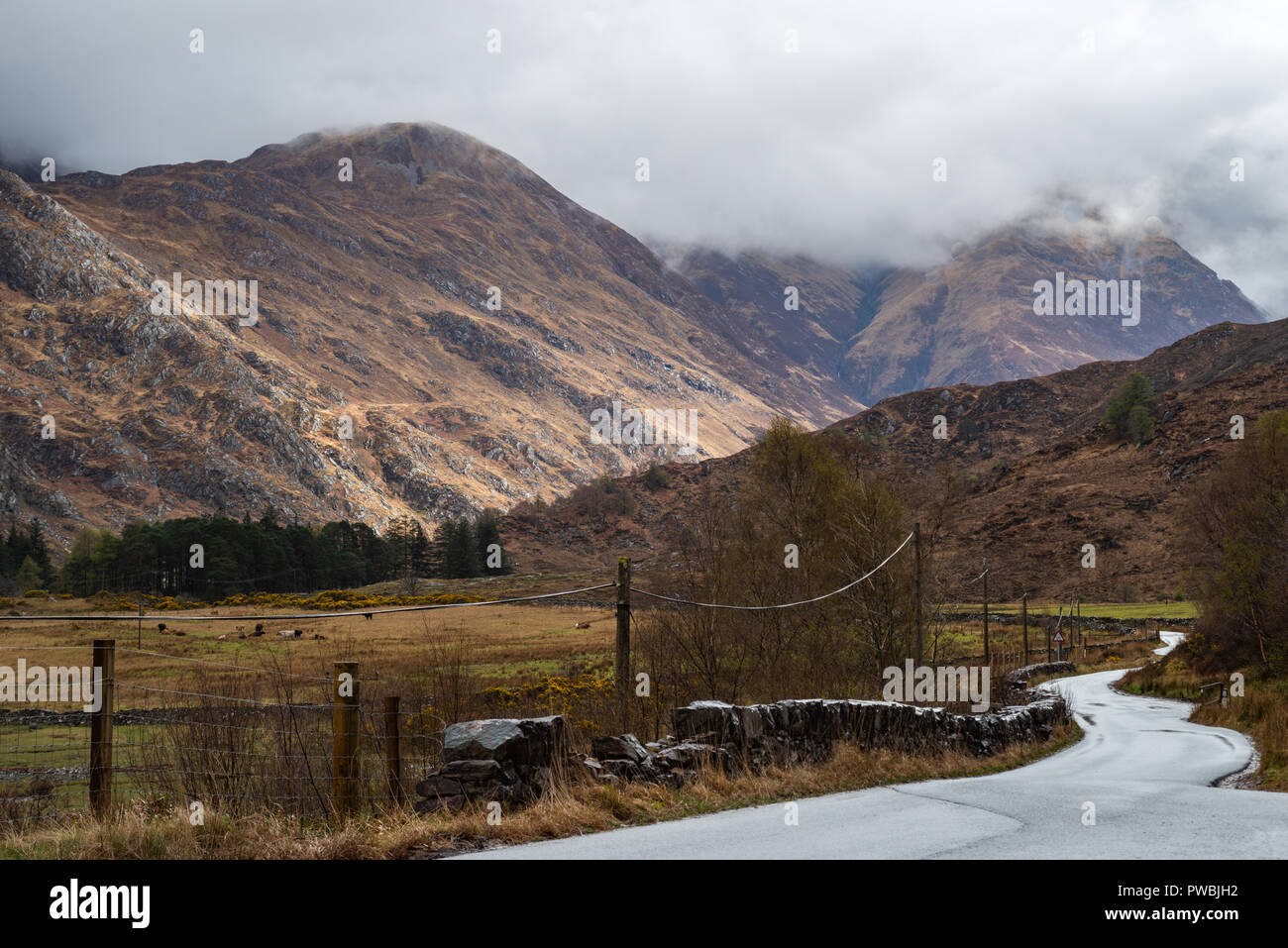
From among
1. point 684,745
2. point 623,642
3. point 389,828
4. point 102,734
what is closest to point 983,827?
point 684,745

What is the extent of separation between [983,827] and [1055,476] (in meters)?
137

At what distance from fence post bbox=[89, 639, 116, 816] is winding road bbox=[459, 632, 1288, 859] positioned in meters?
3.27

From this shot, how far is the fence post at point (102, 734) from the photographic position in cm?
829

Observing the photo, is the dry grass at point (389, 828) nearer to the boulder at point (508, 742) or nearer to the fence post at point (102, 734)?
the fence post at point (102, 734)

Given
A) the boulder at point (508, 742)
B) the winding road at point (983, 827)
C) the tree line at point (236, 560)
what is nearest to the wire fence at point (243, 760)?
the boulder at point (508, 742)

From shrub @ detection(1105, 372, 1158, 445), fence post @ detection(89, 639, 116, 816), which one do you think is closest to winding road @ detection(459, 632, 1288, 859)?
fence post @ detection(89, 639, 116, 816)

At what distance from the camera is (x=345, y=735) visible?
8945 mm

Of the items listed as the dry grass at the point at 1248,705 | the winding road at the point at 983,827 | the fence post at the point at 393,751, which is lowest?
the dry grass at the point at 1248,705

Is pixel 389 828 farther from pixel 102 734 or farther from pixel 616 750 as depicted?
pixel 616 750

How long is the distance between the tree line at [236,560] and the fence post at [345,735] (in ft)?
348

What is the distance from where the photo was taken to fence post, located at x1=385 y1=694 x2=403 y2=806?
31.3ft

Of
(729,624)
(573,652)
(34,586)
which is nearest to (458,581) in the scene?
(34,586)

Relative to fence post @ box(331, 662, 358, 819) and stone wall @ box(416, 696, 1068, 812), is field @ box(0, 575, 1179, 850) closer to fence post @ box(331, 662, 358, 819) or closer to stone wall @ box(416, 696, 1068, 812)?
stone wall @ box(416, 696, 1068, 812)
